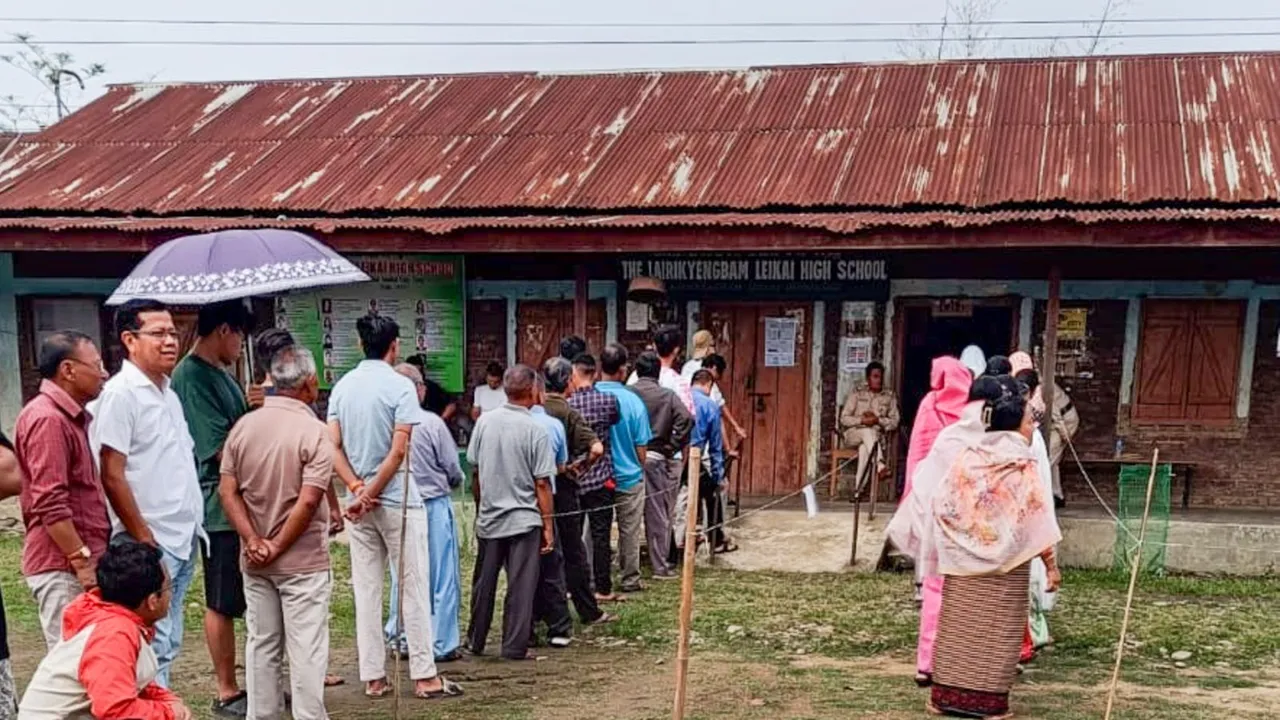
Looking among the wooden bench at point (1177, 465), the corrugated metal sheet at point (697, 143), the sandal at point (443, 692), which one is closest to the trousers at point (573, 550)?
the sandal at point (443, 692)

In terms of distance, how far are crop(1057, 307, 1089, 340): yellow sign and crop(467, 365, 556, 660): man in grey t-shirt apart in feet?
21.0

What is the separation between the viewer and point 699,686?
4.95 meters

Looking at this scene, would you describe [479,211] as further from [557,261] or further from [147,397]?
[147,397]

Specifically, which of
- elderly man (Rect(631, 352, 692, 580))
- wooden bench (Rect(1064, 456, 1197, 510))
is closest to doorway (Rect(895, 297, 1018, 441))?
wooden bench (Rect(1064, 456, 1197, 510))

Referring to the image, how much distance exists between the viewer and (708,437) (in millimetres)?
7562

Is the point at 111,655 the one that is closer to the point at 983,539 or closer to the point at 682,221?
the point at 983,539

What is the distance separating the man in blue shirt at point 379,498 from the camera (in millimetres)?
4539

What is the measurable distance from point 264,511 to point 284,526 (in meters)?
0.10

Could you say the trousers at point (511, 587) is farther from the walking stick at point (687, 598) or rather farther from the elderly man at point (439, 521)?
the walking stick at point (687, 598)

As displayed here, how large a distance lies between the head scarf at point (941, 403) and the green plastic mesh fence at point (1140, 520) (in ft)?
10.5

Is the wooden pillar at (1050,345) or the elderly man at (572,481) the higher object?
the wooden pillar at (1050,345)

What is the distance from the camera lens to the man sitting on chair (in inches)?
379

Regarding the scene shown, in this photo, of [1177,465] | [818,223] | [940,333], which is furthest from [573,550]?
[1177,465]

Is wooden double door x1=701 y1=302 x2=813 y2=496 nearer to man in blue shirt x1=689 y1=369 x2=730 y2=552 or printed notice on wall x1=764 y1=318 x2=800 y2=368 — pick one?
printed notice on wall x1=764 y1=318 x2=800 y2=368
